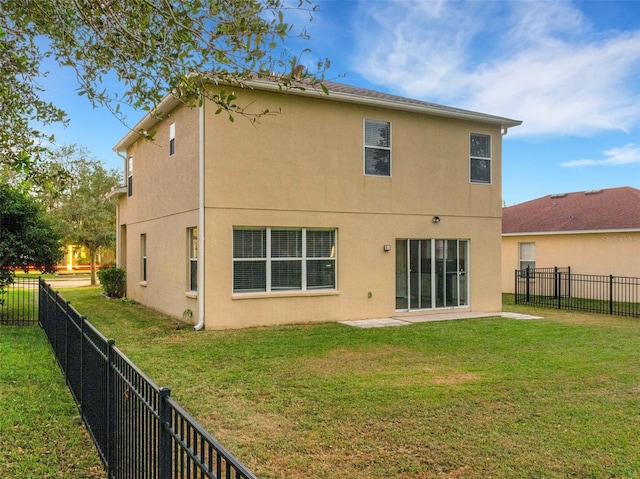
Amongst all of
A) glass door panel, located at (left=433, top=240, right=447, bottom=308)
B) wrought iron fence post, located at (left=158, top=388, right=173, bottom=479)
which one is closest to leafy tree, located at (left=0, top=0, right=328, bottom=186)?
wrought iron fence post, located at (left=158, top=388, right=173, bottom=479)

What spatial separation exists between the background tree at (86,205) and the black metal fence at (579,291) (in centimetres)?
1962

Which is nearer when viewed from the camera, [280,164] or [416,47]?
[280,164]

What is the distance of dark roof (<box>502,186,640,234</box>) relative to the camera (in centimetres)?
1775

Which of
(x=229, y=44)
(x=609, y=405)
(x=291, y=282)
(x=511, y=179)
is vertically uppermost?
(x=511, y=179)

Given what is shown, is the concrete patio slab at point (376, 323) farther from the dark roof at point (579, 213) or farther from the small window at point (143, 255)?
the dark roof at point (579, 213)

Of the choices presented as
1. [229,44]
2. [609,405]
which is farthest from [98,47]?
[609,405]

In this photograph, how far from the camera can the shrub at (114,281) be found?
17.2 metres

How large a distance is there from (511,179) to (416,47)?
2096 centimetres

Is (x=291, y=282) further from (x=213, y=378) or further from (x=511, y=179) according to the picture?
(x=511, y=179)

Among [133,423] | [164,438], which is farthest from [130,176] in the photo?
[164,438]

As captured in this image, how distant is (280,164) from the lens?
11.1 m

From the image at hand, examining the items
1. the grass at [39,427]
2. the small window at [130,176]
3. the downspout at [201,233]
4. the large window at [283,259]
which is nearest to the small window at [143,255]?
the small window at [130,176]

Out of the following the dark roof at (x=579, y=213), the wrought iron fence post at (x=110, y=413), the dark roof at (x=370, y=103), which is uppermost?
the dark roof at (x=370, y=103)

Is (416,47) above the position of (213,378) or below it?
above
